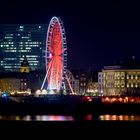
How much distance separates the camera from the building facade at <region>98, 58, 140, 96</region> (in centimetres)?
16188

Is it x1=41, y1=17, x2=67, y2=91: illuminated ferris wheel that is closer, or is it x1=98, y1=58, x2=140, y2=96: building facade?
x1=41, y1=17, x2=67, y2=91: illuminated ferris wheel

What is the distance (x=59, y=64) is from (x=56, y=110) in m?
12.0

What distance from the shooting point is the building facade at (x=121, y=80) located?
16188 centimetres

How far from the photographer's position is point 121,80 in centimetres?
16338

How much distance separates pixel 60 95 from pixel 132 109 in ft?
88.3

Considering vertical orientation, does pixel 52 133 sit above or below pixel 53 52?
below

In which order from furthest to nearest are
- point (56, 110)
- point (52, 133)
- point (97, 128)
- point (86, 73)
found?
1. point (86, 73)
2. point (56, 110)
3. point (97, 128)
4. point (52, 133)

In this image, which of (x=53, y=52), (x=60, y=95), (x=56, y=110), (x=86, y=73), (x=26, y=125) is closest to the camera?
(x=26, y=125)

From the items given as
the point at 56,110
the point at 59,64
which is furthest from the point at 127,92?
the point at 56,110

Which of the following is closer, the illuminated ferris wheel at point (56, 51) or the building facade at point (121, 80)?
the illuminated ferris wheel at point (56, 51)

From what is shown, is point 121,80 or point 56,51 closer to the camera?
point 56,51

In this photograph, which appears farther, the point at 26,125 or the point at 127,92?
the point at 127,92

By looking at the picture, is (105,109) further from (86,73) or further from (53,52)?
(86,73)

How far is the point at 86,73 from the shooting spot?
A: 196 metres
